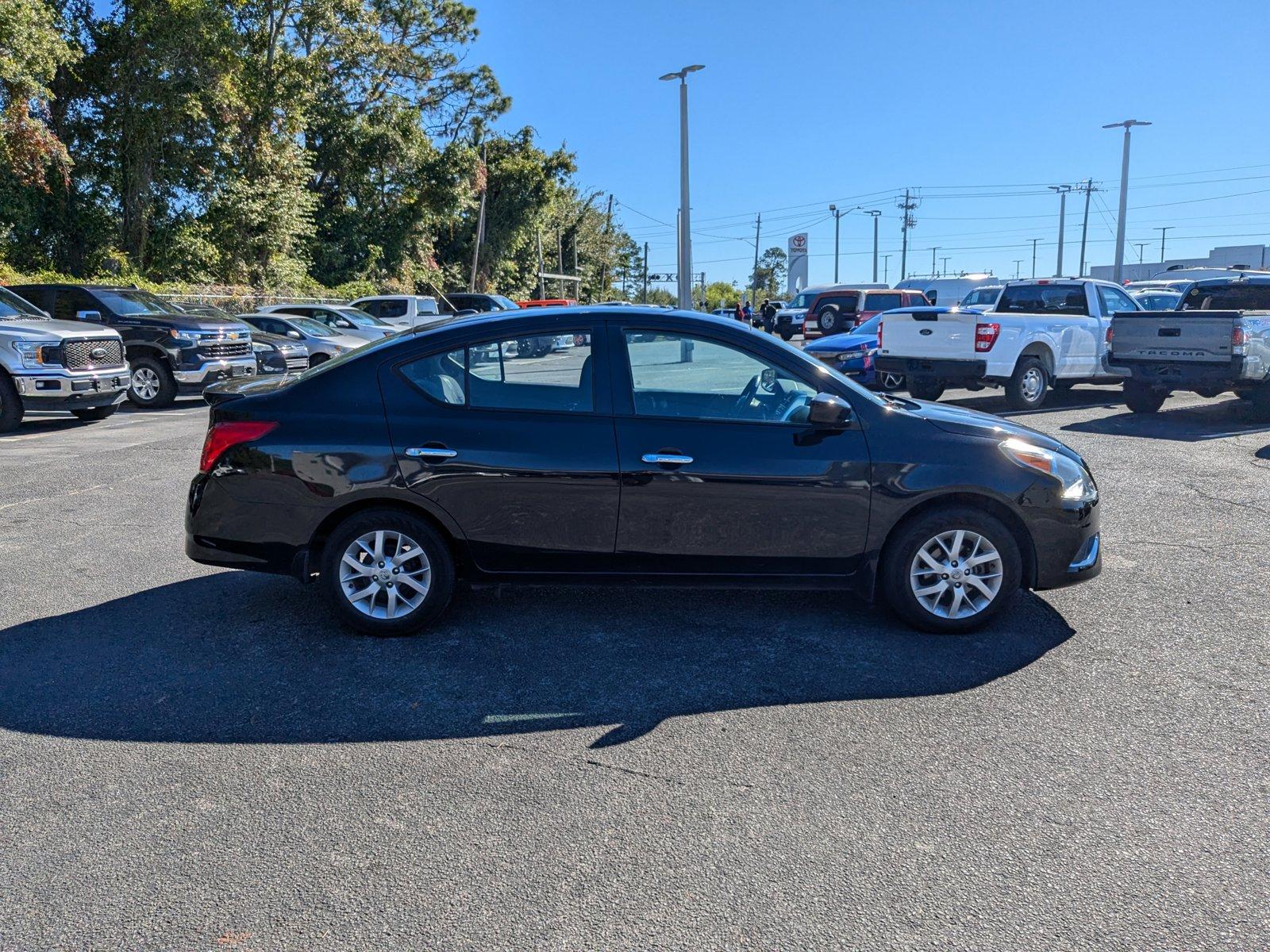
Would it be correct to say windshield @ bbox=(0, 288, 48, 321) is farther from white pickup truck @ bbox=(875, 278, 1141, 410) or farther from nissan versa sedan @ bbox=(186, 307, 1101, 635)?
white pickup truck @ bbox=(875, 278, 1141, 410)

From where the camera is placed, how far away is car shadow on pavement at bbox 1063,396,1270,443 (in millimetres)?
12182

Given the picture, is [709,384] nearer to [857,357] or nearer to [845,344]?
[857,357]

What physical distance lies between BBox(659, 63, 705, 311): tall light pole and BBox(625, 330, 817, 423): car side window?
81.6ft

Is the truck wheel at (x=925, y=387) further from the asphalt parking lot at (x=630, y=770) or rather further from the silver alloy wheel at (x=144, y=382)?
the silver alloy wheel at (x=144, y=382)

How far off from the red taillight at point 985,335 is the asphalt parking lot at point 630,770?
831cm

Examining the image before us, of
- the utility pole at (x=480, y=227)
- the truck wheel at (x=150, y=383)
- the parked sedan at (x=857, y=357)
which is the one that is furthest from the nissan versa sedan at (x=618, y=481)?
the utility pole at (x=480, y=227)

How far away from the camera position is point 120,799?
11.3ft

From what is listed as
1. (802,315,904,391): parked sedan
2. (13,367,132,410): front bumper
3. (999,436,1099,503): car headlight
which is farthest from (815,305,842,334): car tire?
(999,436,1099,503): car headlight

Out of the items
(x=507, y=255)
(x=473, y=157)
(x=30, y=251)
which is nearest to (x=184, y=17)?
Result: (x=30, y=251)

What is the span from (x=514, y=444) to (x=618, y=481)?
55 cm

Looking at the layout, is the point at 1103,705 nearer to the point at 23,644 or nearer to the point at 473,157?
the point at 23,644

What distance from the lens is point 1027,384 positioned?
14438 mm

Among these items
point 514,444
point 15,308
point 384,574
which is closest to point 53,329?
point 15,308

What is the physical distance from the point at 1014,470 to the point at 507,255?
52.0 metres
